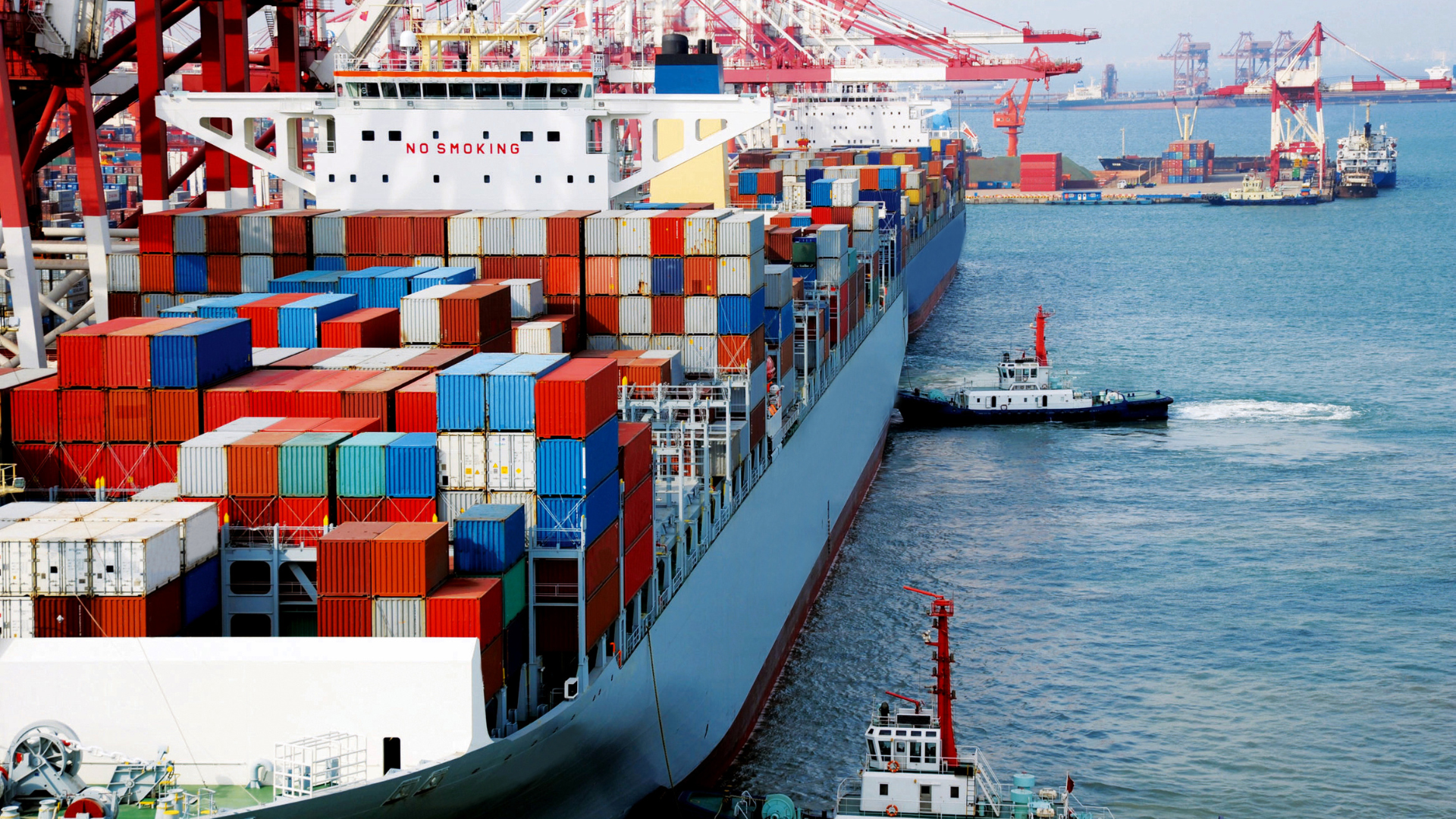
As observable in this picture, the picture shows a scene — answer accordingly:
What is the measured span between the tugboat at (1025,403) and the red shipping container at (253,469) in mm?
36136

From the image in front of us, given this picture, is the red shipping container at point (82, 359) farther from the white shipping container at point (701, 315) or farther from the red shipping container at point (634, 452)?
the white shipping container at point (701, 315)

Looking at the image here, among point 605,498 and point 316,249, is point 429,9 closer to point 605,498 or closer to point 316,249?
point 316,249

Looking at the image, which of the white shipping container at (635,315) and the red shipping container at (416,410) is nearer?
the red shipping container at (416,410)

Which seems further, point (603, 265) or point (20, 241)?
point (603, 265)

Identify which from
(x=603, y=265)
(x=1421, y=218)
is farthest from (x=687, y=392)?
(x=1421, y=218)

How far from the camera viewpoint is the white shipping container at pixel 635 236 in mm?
29109

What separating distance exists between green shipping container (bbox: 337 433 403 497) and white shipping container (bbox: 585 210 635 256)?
11.3 meters

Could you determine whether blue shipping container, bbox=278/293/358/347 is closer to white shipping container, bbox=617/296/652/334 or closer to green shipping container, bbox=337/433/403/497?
white shipping container, bbox=617/296/652/334

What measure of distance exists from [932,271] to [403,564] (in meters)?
61.7

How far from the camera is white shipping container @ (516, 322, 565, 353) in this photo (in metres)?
25.5

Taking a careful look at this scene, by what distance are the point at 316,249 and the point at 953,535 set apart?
55.4 feet

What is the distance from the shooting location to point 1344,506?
40156 mm

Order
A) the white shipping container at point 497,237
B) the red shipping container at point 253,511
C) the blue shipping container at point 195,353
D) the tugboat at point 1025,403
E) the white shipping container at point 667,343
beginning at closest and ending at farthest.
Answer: the red shipping container at point 253,511 < the blue shipping container at point 195,353 < the white shipping container at point 667,343 < the white shipping container at point 497,237 < the tugboat at point 1025,403

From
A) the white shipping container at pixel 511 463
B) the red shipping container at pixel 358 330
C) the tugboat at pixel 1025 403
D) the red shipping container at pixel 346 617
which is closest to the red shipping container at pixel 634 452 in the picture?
the white shipping container at pixel 511 463
